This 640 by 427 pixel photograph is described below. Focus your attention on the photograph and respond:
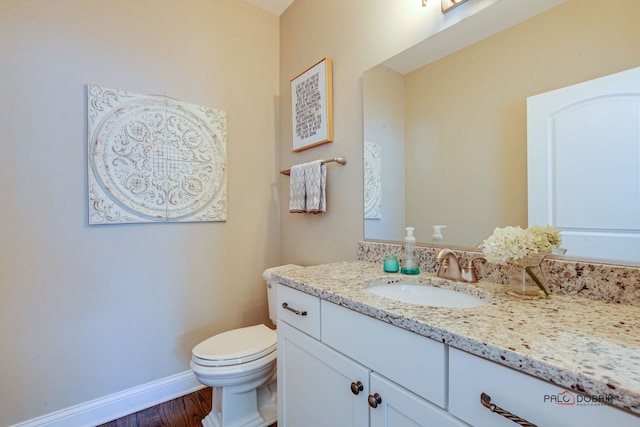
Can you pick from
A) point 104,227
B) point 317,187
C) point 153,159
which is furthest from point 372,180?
point 104,227

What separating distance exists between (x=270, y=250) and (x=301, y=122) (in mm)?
953

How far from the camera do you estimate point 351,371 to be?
0.81 metres

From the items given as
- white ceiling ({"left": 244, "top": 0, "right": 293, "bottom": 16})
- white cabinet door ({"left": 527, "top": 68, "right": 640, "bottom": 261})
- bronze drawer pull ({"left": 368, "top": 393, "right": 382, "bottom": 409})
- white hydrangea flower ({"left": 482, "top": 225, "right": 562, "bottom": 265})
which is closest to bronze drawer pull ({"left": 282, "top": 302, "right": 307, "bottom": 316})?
bronze drawer pull ({"left": 368, "top": 393, "right": 382, "bottom": 409})

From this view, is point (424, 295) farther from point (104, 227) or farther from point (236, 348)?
point (104, 227)

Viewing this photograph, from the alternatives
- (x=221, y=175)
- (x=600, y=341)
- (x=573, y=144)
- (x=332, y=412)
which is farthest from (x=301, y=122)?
(x=600, y=341)

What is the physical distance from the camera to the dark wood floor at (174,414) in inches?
58.8

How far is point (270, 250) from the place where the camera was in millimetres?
2119

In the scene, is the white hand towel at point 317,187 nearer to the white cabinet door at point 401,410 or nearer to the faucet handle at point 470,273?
the faucet handle at point 470,273

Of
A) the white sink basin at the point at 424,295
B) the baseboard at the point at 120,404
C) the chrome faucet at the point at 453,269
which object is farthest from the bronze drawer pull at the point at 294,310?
the baseboard at the point at 120,404

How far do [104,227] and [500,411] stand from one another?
1.83 m

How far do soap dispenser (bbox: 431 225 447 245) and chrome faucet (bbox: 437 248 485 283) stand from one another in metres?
0.11

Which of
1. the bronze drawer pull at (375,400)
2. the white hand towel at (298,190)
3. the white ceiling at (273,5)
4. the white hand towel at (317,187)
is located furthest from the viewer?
the white ceiling at (273,5)

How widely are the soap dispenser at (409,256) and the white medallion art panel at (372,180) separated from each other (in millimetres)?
242

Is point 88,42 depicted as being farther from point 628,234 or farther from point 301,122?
point 628,234
